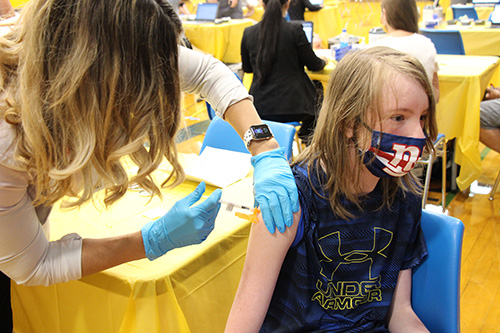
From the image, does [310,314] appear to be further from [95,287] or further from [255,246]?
[95,287]

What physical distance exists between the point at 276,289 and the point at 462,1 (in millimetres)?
6878

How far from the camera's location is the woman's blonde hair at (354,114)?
3.30ft

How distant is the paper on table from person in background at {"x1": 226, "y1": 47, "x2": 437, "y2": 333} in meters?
0.47

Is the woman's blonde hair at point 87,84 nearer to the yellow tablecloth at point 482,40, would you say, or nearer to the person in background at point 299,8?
the yellow tablecloth at point 482,40

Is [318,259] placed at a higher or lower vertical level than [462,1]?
higher

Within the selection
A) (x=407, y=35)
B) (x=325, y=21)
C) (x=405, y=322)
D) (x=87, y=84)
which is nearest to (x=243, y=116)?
(x=87, y=84)

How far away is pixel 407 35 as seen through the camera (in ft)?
8.89

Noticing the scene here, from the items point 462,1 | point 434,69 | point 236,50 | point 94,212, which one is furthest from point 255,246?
point 462,1

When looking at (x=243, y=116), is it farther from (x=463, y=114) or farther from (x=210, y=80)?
(x=463, y=114)

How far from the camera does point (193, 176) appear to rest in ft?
5.13

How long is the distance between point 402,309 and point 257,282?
0.40 metres

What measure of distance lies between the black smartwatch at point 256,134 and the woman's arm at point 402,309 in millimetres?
502

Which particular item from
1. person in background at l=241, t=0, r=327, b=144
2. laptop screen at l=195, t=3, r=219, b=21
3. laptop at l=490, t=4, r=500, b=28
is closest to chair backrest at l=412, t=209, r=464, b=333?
person in background at l=241, t=0, r=327, b=144

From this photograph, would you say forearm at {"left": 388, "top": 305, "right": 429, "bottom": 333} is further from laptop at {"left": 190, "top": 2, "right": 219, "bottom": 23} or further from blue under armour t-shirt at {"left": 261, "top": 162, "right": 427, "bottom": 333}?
laptop at {"left": 190, "top": 2, "right": 219, "bottom": 23}
